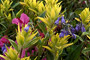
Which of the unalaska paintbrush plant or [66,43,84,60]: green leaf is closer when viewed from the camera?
A: the unalaska paintbrush plant

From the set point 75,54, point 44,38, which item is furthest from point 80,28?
point 44,38

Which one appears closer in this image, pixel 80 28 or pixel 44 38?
pixel 44 38

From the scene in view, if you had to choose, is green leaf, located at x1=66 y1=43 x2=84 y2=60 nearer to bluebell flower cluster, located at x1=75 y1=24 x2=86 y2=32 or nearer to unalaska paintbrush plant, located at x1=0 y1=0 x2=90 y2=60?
unalaska paintbrush plant, located at x1=0 y1=0 x2=90 y2=60

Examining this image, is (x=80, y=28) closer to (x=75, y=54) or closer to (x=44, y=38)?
(x=75, y=54)

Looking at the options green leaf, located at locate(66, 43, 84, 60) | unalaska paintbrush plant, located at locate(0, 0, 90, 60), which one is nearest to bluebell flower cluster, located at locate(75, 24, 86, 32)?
unalaska paintbrush plant, located at locate(0, 0, 90, 60)

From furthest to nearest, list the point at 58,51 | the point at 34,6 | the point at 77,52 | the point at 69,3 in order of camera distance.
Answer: the point at 69,3
the point at 34,6
the point at 77,52
the point at 58,51

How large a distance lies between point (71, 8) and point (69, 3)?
7 cm

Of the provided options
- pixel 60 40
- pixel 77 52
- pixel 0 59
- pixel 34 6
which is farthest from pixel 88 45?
pixel 0 59

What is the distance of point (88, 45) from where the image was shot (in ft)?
3.43

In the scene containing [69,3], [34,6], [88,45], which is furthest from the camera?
[69,3]

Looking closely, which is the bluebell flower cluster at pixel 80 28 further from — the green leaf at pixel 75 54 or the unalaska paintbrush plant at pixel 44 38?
the green leaf at pixel 75 54

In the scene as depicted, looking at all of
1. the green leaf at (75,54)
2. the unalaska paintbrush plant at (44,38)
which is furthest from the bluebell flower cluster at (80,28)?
the green leaf at (75,54)

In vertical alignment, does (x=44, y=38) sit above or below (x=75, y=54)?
above

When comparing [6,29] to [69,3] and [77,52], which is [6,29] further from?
[69,3]
